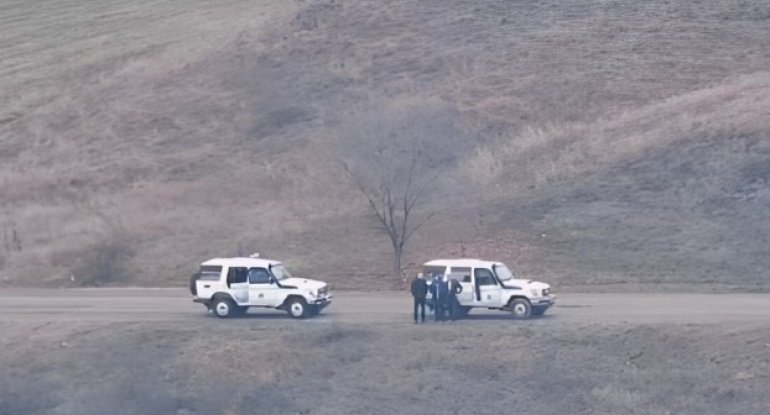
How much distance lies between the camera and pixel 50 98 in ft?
225

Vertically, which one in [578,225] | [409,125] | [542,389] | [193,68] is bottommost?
[542,389]

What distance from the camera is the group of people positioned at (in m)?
36.3

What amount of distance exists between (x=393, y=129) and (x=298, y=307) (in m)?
21.1

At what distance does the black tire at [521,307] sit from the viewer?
37188mm

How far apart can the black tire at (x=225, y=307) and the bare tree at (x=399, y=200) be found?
8.89 m

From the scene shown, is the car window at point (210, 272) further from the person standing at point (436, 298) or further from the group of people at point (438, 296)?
the person standing at point (436, 298)

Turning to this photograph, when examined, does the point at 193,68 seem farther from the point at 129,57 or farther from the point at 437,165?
the point at 437,165

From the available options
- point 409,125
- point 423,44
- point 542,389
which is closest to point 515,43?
point 423,44

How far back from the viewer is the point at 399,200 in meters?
50.8

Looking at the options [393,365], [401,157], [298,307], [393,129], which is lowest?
[393,365]

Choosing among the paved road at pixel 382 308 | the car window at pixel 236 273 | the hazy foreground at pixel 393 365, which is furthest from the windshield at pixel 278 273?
the hazy foreground at pixel 393 365

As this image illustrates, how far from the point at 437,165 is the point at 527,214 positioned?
6950 mm

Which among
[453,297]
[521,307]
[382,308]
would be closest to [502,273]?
[521,307]

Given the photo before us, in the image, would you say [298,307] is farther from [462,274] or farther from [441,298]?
[462,274]
